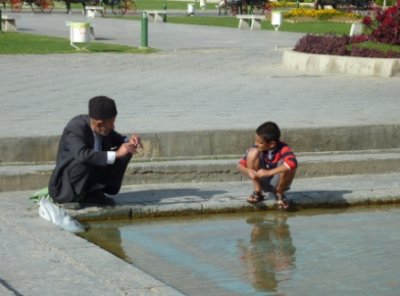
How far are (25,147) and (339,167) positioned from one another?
9.28 ft

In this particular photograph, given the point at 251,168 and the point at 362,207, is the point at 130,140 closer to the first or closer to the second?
the point at 251,168

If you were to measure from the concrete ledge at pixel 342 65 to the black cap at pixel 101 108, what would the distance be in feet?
33.6

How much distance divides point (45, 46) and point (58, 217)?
54.7ft

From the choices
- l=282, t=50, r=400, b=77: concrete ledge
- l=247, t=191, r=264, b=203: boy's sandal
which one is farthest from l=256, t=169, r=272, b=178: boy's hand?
l=282, t=50, r=400, b=77: concrete ledge

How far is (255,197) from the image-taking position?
8.50m

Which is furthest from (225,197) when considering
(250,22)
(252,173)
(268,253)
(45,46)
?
(250,22)

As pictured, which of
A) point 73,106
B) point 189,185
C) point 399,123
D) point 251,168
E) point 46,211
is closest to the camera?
point 46,211

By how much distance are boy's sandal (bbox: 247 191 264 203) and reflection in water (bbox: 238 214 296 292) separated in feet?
0.51

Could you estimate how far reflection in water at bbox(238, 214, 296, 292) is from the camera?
260 inches

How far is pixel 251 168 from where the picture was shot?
27.7 feet

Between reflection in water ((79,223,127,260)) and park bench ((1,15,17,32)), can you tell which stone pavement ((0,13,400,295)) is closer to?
reflection in water ((79,223,127,260))

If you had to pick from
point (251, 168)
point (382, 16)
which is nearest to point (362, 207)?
point (251, 168)

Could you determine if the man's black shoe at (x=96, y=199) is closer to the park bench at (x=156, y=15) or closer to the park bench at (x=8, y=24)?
the park bench at (x=8, y=24)

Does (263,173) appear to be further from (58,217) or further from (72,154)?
(58,217)
